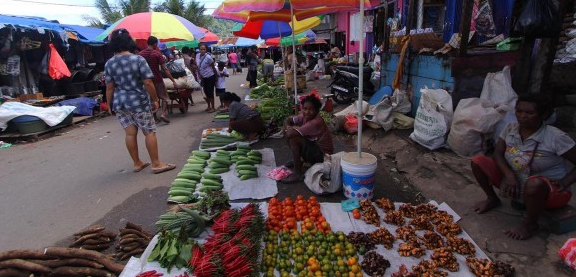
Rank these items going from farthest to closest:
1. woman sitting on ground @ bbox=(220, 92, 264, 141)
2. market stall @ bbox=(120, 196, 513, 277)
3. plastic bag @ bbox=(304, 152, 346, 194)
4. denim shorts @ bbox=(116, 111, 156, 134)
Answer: woman sitting on ground @ bbox=(220, 92, 264, 141) < denim shorts @ bbox=(116, 111, 156, 134) < plastic bag @ bbox=(304, 152, 346, 194) < market stall @ bbox=(120, 196, 513, 277)

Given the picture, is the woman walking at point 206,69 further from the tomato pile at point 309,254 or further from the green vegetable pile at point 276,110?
the tomato pile at point 309,254

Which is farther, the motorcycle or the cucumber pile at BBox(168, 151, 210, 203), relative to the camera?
the motorcycle

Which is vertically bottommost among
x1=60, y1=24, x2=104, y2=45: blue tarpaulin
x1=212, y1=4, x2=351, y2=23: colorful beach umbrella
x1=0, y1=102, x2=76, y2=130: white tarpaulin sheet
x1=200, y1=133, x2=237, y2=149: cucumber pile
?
x1=200, y1=133, x2=237, y2=149: cucumber pile

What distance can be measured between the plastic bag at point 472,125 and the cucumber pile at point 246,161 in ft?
9.38

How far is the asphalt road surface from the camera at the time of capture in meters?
3.66

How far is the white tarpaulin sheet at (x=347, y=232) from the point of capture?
265 cm

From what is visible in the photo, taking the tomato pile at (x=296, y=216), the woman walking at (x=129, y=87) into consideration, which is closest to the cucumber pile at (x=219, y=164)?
the woman walking at (x=129, y=87)

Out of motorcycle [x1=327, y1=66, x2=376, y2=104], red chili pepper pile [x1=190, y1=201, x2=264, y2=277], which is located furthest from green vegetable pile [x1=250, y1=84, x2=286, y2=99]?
red chili pepper pile [x1=190, y1=201, x2=264, y2=277]

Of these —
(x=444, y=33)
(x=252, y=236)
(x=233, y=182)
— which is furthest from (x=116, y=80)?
(x=444, y=33)

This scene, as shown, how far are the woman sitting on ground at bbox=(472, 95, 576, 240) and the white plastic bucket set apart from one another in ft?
3.39

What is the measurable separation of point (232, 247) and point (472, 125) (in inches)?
141

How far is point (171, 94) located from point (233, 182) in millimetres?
5754

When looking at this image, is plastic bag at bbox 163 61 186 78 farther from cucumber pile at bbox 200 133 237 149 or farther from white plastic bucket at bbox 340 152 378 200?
white plastic bucket at bbox 340 152 378 200

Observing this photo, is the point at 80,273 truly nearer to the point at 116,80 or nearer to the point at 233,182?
the point at 233,182
